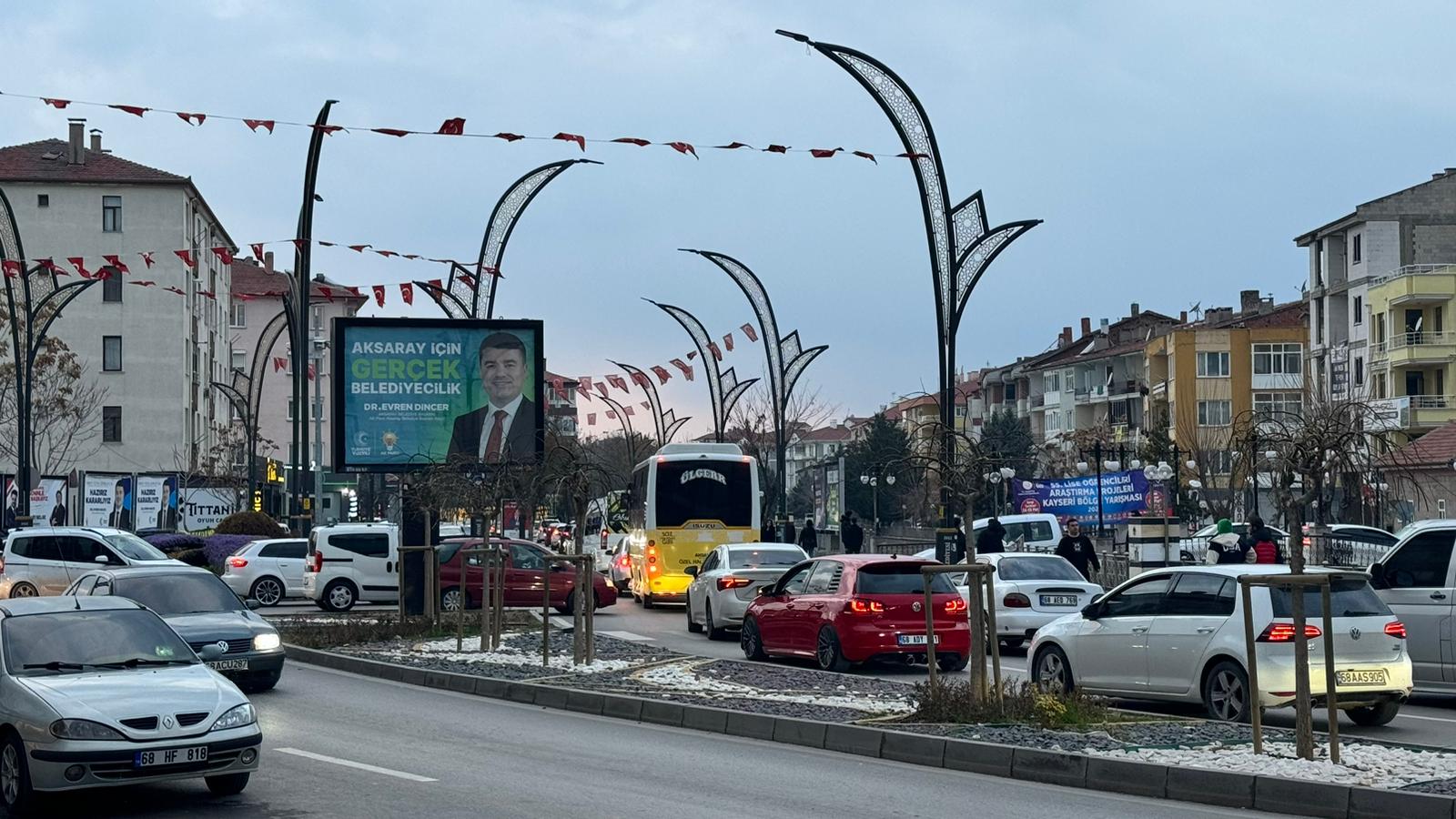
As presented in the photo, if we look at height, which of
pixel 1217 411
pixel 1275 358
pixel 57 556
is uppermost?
pixel 1275 358

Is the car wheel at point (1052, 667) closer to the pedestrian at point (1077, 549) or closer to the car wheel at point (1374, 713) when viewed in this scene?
the car wheel at point (1374, 713)

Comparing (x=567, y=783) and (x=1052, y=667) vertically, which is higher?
(x=1052, y=667)

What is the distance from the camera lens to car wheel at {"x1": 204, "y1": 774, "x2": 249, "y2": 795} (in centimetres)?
1104

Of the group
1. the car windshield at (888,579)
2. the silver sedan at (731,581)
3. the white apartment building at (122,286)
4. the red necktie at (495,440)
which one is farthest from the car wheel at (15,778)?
the white apartment building at (122,286)

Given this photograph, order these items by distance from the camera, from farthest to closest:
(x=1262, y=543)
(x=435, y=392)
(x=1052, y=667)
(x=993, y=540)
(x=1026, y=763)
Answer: (x=993, y=540), (x=435, y=392), (x=1262, y=543), (x=1052, y=667), (x=1026, y=763)

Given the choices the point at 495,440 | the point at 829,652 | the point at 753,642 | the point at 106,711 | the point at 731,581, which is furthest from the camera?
the point at 495,440

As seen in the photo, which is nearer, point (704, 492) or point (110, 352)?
point (704, 492)

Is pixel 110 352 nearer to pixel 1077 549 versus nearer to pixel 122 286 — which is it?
pixel 122 286

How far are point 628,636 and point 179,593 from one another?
10.7 meters

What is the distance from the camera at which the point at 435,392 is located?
99.8ft

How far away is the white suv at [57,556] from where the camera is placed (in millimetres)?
31656

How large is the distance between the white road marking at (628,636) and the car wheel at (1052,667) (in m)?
10.4

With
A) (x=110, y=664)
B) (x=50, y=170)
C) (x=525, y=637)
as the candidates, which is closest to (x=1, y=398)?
(x=50, y=170)

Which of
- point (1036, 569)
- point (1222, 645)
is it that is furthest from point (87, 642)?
point (1036, 569)
